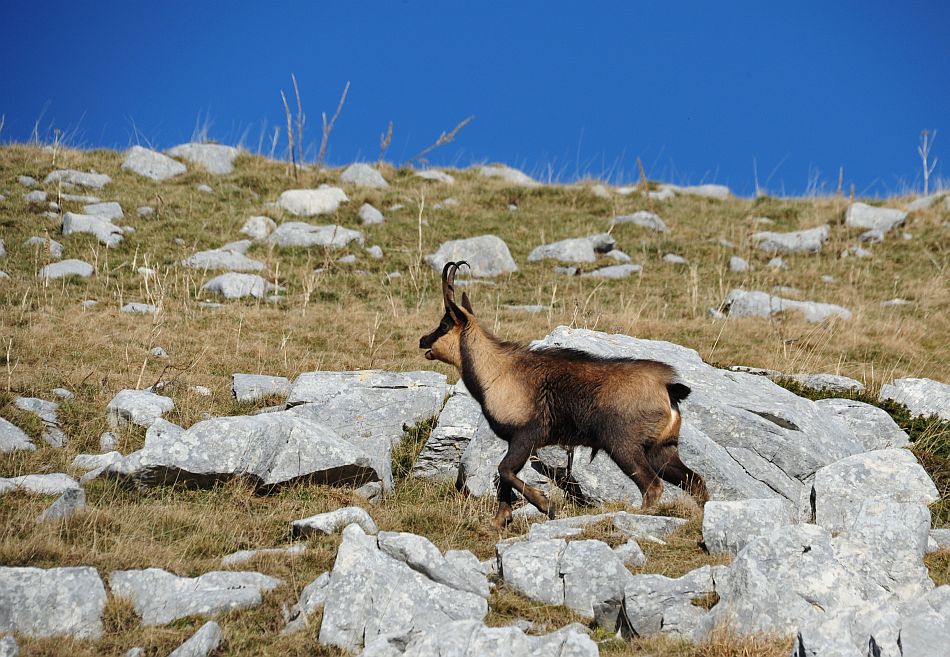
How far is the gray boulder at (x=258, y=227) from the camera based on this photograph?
18516mm

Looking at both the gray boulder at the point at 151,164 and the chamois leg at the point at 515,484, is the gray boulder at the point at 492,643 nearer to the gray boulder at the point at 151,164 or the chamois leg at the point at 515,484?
the chamois leg at the point at 515,484

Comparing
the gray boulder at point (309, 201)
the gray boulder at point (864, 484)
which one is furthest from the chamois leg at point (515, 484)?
the gray boulder at point (309, 201)

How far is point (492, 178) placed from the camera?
2452 centimetres

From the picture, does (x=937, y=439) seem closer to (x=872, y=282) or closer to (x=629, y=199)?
→ (x=872, y=282)

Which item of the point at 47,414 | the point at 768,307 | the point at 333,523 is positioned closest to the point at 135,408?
the point at 47,414

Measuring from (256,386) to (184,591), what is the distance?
16.8 feet

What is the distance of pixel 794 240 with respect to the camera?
20219mm

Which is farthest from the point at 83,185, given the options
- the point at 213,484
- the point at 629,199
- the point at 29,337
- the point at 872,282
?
the point at 872,282

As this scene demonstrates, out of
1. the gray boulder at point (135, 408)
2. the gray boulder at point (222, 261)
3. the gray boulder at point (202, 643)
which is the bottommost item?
the gray boulder at point (202, 643)

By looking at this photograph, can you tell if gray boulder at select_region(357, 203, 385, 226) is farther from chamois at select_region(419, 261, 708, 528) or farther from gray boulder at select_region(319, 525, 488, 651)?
gray boulder at select_region(319, 525, 488, 651)

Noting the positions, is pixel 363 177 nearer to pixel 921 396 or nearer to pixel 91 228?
pixel 91 228

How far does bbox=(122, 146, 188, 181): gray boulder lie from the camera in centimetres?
2172

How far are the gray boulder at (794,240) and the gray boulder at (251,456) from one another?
46.8 feet

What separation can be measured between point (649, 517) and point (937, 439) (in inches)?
194
